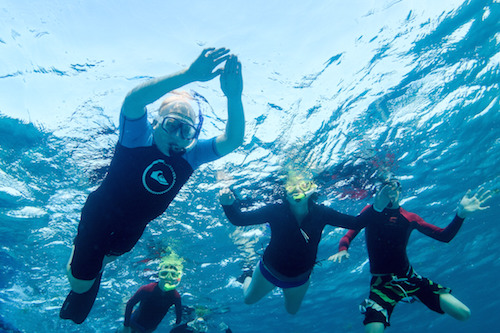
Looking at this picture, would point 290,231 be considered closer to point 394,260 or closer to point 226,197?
point 226,197

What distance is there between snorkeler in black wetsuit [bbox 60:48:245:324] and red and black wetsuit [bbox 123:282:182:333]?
24.6ft

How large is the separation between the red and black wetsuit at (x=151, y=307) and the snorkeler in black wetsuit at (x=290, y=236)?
5944 mm

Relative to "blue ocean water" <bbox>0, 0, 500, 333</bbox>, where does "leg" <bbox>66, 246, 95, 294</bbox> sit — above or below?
below

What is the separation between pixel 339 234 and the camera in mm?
16672

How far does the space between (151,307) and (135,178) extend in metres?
9.36

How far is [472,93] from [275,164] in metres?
7.80

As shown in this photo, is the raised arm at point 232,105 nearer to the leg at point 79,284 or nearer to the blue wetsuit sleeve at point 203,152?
the blue wetsuit sleeve at point 203,152

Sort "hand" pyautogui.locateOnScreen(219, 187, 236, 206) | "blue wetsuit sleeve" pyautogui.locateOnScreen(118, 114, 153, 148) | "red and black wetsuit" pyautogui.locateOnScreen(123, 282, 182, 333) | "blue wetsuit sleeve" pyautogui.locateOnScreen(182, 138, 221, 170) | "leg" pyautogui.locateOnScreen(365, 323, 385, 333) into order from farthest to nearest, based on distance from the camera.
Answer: "red and black wetsuit" pyautogui.locateOnScreen(123, 282, 182, 333), "hand" pyautogui.locateOnScreen(219, 187, 236, 206), "leg" pyautogui.locateOnScreen(365, 323, 385, 333), "blue wetsuit sleeve" pyautogui.locateOnScreen(182, 138, 221, 170), "blue wetsuit sleeve" pyautogui.locateOnScreen(118, 114, 153, 148)

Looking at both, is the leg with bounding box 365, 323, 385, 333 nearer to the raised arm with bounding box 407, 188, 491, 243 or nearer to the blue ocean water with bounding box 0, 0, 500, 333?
the raised arm with bounding box 407, 188, 491, 243

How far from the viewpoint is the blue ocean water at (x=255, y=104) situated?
606 cm

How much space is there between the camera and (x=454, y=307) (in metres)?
4.76

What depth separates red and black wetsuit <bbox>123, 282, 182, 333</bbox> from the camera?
10453 mm

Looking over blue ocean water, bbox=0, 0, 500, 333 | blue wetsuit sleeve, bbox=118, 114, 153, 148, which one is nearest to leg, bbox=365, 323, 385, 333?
blue wetsuit sleeve, bbox=118, 114, 153, 148

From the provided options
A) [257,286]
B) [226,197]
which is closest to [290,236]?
[257,286]
